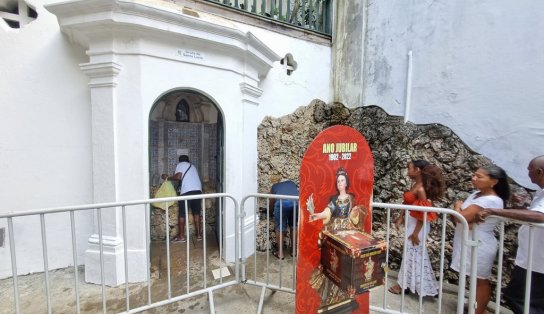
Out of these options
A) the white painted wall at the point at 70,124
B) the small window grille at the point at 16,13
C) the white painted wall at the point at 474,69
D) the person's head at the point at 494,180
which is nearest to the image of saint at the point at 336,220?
the person's head at the point at 494,180

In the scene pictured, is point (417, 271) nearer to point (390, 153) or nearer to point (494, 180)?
point (494, 180)

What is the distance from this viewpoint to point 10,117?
134 inches

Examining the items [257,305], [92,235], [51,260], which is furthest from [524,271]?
[51,260]

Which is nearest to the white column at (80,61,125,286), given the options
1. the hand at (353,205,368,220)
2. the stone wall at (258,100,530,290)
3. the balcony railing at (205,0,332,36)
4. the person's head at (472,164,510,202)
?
the stone wall at (258,100,530,290)

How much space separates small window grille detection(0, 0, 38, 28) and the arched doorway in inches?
79.8

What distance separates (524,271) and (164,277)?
3.93m

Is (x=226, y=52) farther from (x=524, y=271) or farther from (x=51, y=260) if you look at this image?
(x=524, y=271)

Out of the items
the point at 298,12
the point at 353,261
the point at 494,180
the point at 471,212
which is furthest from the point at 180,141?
the point at 494,180

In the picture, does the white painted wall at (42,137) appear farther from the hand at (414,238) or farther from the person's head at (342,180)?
the hand at (414,238)

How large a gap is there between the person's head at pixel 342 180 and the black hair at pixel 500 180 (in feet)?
4.88

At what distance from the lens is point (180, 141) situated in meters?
5.41

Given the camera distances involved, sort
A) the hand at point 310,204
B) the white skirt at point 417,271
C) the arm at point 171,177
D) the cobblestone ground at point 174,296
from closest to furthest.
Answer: the hand at point 310,204 < the cobblestone ground at point 174,296 < the white skirt at point 417,271 < the arm at point 171,177

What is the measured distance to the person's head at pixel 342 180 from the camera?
6.61 ft

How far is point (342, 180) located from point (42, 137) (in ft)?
12.7
